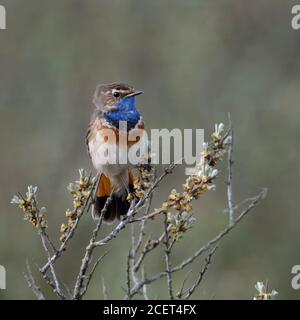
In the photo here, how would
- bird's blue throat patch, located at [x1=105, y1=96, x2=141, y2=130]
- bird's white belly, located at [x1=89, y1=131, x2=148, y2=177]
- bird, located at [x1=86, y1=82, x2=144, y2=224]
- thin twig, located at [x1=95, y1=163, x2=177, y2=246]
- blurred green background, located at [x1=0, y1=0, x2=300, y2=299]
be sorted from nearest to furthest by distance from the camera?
thin twig, located at [x1=95, y1=163, x2=177, y2=246], bird's white belly, located at [x1=89, y1=131, x2=148, y2=177], bird, located at [x1=86, y1=82, x2=144, y2=224], bird's blue throat patch, located at [x1=105, y1=96, x2=141, y2=130], blurred green background, located at [x1=0, y1=0, x2=300, y2=299]

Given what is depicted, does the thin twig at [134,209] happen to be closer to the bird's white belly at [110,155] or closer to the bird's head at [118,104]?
the bird's white belly at [110,155]

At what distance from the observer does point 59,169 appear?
9.99 meters

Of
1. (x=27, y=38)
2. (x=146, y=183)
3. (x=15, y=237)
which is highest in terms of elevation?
(x=27, y=38)

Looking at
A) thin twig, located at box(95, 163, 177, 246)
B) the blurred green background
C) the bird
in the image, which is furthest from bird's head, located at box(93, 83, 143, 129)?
the blurred green background

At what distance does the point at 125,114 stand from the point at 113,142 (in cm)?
27

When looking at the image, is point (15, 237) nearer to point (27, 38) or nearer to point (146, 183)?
point (27, 38)

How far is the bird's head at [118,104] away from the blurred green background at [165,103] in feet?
8.00

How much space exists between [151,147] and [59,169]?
480 centimetres

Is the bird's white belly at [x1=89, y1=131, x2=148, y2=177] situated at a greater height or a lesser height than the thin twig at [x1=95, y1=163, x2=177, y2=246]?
greater

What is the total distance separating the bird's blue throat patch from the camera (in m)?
6.53

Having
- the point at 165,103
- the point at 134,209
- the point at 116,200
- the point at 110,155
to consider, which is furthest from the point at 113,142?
the point at 165,103

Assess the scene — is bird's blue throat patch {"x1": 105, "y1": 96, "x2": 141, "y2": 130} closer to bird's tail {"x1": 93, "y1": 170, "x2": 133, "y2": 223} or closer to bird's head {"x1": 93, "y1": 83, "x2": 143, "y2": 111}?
bird's head {"x1": 93, "y1": 83, "x2": 143, "y2": 111}
